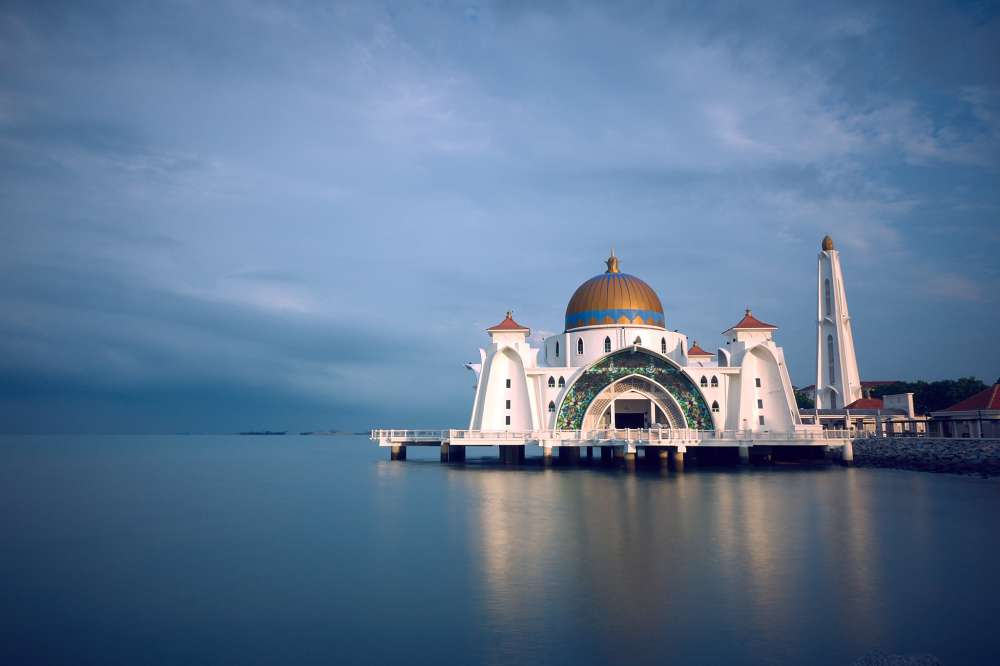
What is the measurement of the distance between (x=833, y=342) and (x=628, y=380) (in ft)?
83.2

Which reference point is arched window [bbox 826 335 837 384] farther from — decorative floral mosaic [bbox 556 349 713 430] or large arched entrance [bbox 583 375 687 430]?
decorative floral mosaic [bbox 556 349 713 430]

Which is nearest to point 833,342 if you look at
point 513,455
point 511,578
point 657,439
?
point 657,439

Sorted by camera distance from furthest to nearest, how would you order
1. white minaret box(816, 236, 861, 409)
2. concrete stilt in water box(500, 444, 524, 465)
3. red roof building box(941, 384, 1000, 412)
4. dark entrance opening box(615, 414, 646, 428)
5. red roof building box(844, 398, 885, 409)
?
1. white minaret box(816, 236, 861, 409)
2. red roof building box(844, 398, 885, 409)
3. dark entrance opening box(615, 414, 646, 428)
4. concrete stilt in water box(500, 444, 524, 465)
5. red roof building box(941, 384, 1000, 412)

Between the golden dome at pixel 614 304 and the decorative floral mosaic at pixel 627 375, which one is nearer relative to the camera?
the decorative floral mosaic at pixel 627 375

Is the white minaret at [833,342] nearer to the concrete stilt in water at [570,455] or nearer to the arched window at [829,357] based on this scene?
the arched window at [829,357]

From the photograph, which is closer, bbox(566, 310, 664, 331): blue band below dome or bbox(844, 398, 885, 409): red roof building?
bbox(566, 310, 664, 331): blue band below dome

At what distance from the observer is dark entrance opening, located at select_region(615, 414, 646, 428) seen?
51562mm

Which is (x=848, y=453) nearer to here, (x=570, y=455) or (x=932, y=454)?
(x=932, y=454)

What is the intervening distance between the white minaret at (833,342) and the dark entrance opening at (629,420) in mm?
18634

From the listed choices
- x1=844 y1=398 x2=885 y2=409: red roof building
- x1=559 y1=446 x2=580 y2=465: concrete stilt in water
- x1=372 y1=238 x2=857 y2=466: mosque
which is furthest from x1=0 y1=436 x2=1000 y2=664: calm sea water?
x1=844 y1=398 x2=885 y2=409: red roof building

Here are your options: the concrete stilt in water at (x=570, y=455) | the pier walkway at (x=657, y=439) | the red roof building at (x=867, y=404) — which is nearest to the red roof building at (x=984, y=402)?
the pier walkway at (x=657, y=439)

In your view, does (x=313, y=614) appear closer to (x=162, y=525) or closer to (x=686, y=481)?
(x=162, y=525)

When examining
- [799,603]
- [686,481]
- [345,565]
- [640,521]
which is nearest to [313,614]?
[345,565]

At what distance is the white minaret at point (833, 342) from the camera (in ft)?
193
